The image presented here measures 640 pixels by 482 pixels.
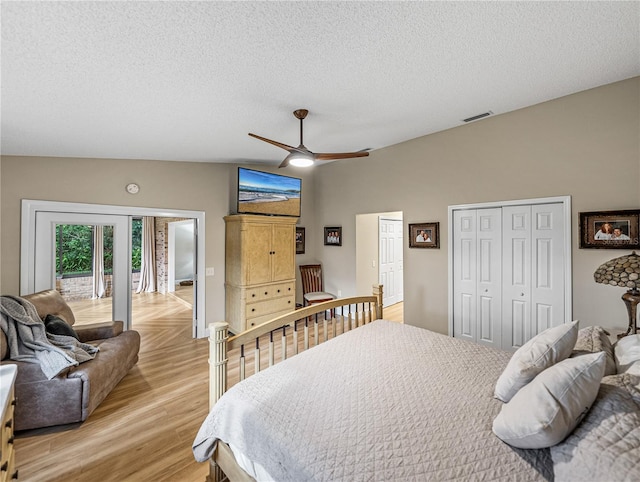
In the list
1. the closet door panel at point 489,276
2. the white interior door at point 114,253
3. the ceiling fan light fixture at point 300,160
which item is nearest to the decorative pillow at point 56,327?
the white interior door at point 114,253

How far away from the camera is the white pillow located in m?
1.35

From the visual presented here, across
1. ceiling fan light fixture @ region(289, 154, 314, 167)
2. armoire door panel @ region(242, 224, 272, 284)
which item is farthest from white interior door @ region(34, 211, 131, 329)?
ceiling fan light fixture @ region(289, 154, 314, 167)

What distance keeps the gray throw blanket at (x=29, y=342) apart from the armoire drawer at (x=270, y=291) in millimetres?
2090

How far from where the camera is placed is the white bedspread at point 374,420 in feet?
3.56

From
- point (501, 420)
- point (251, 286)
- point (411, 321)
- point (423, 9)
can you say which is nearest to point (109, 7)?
point (423, 9)

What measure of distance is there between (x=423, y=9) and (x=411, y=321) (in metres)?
3.61

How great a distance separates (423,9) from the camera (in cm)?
149

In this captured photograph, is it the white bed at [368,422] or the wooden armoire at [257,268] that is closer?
the white bed at [368,422]

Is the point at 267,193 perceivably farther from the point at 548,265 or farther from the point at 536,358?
the point at 536,358

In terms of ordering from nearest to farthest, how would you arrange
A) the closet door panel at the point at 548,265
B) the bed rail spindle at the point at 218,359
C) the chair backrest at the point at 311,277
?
the bed rail spindle at the point at 218,359
the closet door panel at the point at 548,265
the chair backrest at the point at 311,277

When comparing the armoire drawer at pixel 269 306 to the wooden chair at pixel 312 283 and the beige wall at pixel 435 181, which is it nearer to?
the wooden chair at pixel 312 283

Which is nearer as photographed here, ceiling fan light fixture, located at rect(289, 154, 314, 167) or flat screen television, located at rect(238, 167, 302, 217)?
ceiling fan light fixture, located at rect(289, 154, 314, 167)

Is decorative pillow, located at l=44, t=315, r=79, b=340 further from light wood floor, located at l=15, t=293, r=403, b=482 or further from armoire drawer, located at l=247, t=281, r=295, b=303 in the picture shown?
armoire drawer, located at l=247, t=281, r=295, b=303

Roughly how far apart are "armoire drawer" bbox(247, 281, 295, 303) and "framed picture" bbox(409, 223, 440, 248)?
2.01m
